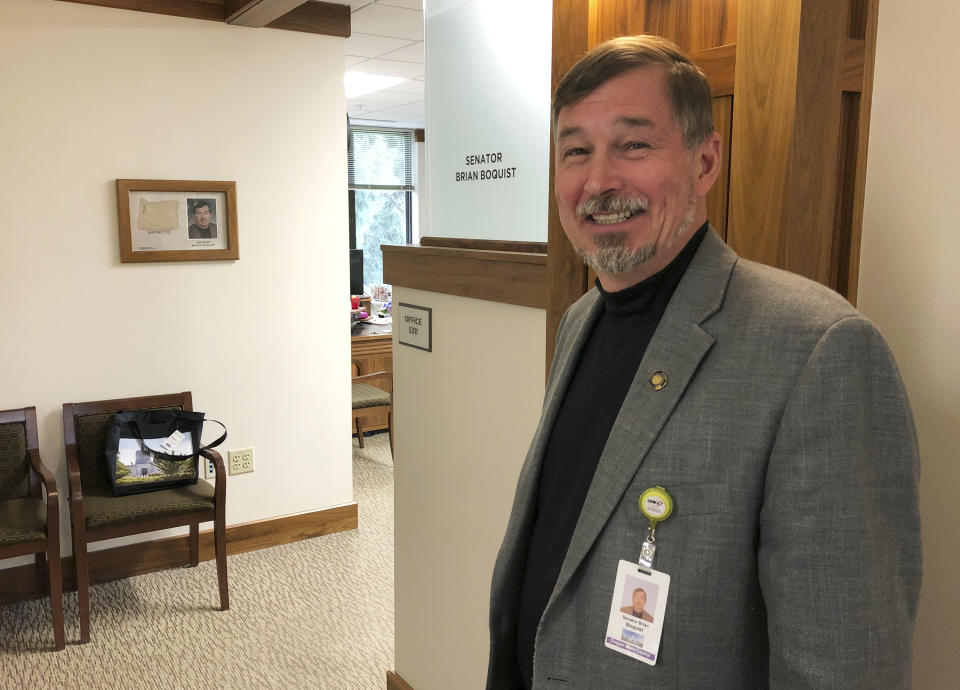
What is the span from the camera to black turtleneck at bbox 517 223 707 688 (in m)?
1.11

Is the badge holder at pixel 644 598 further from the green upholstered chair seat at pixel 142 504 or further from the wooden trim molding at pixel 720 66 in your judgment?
the green upholstered chair seat at pixel 142 504

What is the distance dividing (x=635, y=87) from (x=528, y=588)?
30.3 inches

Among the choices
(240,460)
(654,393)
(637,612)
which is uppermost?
(654,393)

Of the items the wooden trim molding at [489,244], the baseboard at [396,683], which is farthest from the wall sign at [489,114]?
the baseboard at [396,683]

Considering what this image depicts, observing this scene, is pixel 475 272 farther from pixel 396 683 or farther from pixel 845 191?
pixel 396 683

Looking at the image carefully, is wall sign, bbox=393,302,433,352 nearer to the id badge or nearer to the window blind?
the id badge

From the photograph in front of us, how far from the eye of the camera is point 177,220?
3.41 metres

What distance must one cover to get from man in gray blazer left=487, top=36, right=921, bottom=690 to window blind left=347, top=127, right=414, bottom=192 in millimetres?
7291

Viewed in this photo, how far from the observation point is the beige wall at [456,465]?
1.97 metres

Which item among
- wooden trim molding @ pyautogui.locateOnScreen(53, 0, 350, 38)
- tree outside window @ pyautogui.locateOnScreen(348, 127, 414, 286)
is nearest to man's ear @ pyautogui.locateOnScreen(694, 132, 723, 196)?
wooden trim molding @ pyautogui.locateOnScreen(53, 0, 350, 38)

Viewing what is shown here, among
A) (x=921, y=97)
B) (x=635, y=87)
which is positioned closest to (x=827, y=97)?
(x=921, y=97)

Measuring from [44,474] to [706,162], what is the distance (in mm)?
2849

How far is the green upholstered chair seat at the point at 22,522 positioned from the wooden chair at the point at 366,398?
7.08ft

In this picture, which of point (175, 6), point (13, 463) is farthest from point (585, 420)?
point (175, 6)
